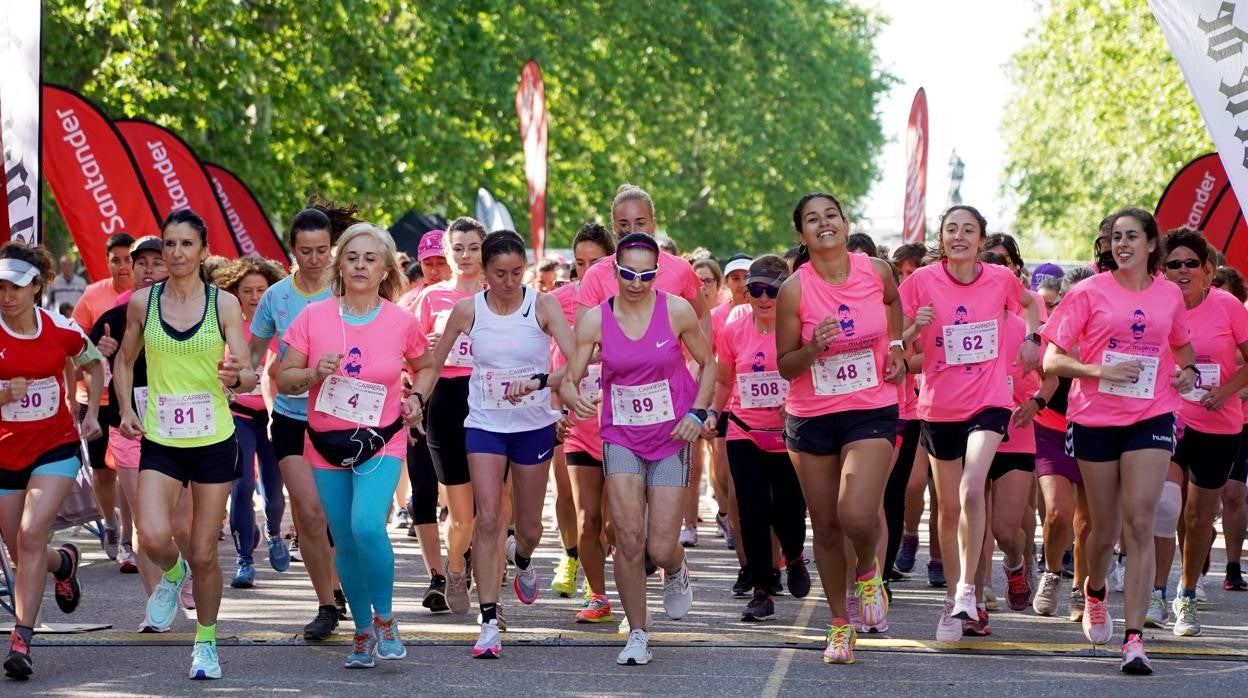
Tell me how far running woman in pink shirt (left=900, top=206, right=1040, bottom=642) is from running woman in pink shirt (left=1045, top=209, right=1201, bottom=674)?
688 mm

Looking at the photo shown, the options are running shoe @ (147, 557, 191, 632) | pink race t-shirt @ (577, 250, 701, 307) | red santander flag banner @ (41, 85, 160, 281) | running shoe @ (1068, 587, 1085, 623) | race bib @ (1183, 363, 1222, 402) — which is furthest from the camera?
red santander flag banner @ (41, 85, 160, 281)

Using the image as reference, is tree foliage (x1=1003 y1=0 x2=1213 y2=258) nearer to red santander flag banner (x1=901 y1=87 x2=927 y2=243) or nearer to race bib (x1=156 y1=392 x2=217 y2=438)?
red santander flag banner (x1=901 y1=87 x2=927 y2=243)

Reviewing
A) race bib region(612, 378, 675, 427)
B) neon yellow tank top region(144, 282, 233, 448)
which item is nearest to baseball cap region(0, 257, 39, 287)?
neon yellow tank top region(144, 282, 233, 448)

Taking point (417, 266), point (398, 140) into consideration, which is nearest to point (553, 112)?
point (398, 140)

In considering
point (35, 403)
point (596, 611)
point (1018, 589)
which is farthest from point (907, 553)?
point (35, 403)

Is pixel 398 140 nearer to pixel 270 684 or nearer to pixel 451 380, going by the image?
pixel 451 380

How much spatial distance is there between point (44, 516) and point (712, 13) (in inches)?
1485

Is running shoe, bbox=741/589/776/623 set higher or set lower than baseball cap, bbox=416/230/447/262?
lower

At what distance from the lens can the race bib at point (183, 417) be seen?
916 centimetres

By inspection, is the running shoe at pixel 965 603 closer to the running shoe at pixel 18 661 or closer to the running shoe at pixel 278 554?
the running shoe at pixel 18 661

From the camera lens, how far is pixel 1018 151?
68.2 m

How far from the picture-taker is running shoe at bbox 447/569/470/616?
431 inches

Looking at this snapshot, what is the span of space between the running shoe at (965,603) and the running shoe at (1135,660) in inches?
44.5

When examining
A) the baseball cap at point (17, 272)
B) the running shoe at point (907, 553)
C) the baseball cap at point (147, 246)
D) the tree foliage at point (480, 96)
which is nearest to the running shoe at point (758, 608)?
the running shoe at point (907, 553)
